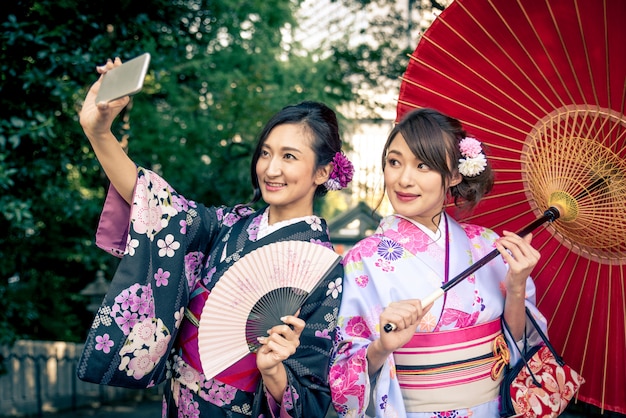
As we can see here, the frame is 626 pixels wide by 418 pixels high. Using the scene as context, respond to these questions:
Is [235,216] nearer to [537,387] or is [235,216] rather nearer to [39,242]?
[537,387]

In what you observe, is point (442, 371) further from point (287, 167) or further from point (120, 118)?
point (120, 118)

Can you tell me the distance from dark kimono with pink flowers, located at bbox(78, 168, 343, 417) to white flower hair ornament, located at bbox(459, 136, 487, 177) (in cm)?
62

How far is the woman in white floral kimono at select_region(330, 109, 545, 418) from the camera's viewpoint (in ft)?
6.91

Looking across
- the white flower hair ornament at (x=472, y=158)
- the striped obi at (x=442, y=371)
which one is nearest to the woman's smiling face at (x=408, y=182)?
the white flower hair ornament at (x=472, y=158)

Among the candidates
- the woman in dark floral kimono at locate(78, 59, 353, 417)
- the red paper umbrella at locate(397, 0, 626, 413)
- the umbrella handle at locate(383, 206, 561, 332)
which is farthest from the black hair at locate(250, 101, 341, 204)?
the umbrella handle at locate(383, 206, 561, 332)

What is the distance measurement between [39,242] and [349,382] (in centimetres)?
665

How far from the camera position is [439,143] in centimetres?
227

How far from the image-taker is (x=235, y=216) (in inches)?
100

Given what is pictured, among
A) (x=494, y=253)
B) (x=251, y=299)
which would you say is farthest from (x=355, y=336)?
(x=494, y=253)

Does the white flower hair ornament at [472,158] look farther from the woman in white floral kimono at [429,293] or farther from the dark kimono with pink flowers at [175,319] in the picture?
the dark kimono with pink flowers at [175,319]

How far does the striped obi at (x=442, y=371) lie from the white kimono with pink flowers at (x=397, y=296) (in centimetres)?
2

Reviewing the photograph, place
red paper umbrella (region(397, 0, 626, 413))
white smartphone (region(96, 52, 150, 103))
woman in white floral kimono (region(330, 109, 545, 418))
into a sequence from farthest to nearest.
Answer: woman in white floral kimono (region(330, 109, 545, 418)) < red paper umbrella (region(397, 0, 626, 413)) < white smartphone (region(96, 52, 150, 103))

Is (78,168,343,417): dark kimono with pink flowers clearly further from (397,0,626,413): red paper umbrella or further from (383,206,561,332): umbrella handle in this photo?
(397,0,626,413): red paper umbrella

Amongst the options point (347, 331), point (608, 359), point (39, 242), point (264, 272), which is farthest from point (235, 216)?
point (39, 242)
